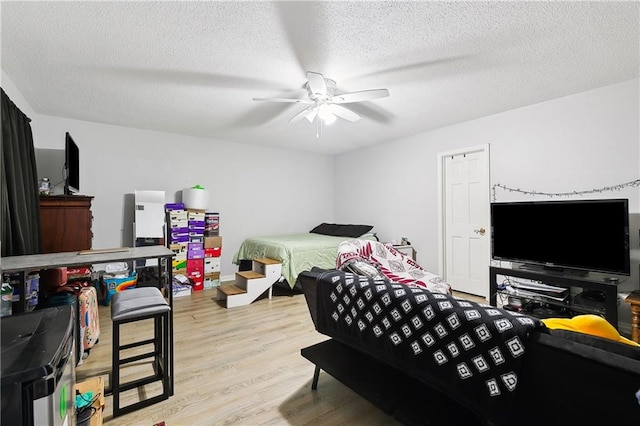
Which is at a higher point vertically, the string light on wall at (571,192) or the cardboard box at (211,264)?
the string light on wall at (571,192)

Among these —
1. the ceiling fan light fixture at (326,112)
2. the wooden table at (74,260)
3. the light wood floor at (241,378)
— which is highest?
the ceiling fan light fixture at (326,112)

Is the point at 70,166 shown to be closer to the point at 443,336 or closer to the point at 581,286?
the point at 443,336

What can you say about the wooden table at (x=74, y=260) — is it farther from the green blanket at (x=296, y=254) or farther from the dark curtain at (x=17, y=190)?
the green blanket at (x=296, y=254)

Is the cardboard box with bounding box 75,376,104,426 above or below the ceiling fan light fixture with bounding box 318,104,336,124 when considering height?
below

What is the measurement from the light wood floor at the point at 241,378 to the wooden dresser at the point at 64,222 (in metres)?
0.93

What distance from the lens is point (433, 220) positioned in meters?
4.42

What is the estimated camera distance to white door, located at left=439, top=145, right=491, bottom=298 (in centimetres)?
389

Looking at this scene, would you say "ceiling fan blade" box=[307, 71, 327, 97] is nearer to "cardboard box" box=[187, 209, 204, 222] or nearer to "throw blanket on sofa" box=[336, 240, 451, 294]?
"throw blanket on sofa" box=[336, 240, 451, 294]

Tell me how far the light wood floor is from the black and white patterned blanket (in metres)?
0.51

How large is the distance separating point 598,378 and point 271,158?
530cm

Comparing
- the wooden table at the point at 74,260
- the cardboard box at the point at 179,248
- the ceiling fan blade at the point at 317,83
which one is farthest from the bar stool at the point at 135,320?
the cardboard box at the point at 179,248

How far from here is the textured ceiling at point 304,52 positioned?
180 centimetres

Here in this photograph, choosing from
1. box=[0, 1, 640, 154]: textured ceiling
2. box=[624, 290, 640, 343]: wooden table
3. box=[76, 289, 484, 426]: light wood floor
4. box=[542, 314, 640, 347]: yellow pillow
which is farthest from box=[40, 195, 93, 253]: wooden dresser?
box=[624, 290, 640, 343]: wooden table

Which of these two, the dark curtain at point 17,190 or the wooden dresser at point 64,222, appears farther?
the wooden dresser at point 64,222
